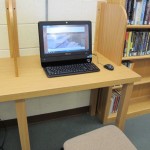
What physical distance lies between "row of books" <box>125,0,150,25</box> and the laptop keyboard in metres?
0.60

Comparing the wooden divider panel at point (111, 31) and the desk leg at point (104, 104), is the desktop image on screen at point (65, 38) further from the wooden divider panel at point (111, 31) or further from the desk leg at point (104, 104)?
the desk leg at point (104, 104)

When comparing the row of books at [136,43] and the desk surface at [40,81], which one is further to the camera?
the row of books at [136,43]

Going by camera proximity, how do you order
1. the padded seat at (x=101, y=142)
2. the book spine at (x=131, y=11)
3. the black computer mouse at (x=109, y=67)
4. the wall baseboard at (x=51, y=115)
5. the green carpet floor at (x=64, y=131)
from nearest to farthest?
the padded seat at (x=101, y=142) → the black computer mouse at (x=109, y=67) → the book spine at (x=131, y=11) → the green carpet floor at (x=64, y=131) → the wall baseboard at (x=51, y=115)

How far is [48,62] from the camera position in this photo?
1.47m

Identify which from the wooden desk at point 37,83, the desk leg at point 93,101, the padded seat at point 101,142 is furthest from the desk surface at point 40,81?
the desk leg at point 93,101

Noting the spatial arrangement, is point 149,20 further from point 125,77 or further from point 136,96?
point 136,96

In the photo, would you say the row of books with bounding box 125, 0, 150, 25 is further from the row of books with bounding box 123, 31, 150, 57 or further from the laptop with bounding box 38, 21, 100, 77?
the laptop with bounding box 38, 21, 100, 77

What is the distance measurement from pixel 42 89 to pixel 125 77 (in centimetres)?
64

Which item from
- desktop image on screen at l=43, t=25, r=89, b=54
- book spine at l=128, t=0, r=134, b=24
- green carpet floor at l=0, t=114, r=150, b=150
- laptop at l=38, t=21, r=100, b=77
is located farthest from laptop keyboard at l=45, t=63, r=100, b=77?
green carpet floor at l=0, t=114, r=150, b=150

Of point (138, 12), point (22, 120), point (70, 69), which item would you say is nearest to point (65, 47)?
point (70, 69)

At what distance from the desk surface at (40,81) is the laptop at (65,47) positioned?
73mm

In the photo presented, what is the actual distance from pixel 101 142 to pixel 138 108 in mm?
1255

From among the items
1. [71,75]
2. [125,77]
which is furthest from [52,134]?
[125,77]

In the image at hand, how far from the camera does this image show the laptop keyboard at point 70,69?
1.36 meters
